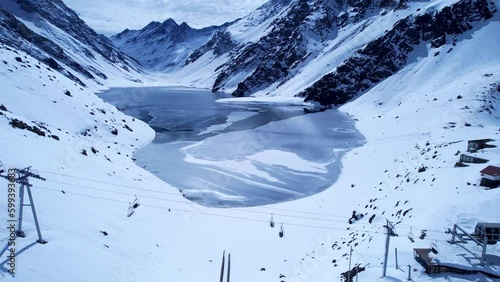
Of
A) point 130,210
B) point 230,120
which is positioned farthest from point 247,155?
point 230,120

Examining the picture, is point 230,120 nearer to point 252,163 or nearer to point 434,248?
point 252,163

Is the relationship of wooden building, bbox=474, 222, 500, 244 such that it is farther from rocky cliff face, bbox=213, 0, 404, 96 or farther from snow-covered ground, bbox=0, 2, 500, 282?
rocky cliff face, bbox=213, 0, 404, 96

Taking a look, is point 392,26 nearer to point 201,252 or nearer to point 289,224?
point 289,224

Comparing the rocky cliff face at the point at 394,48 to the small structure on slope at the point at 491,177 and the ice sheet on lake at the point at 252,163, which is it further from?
the small structure on slope at the point at 491,177

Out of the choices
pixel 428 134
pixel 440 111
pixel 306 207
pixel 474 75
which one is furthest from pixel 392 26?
pixel 306 207

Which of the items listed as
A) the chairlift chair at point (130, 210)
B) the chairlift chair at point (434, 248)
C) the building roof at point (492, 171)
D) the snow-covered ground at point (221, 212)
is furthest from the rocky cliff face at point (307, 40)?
the chairlift chair at point (434, 248)

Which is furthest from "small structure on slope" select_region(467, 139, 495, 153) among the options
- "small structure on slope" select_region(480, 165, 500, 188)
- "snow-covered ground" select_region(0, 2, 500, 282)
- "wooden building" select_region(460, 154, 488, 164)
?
"small structure on slope" select_region(480, 165, 500, 188)
